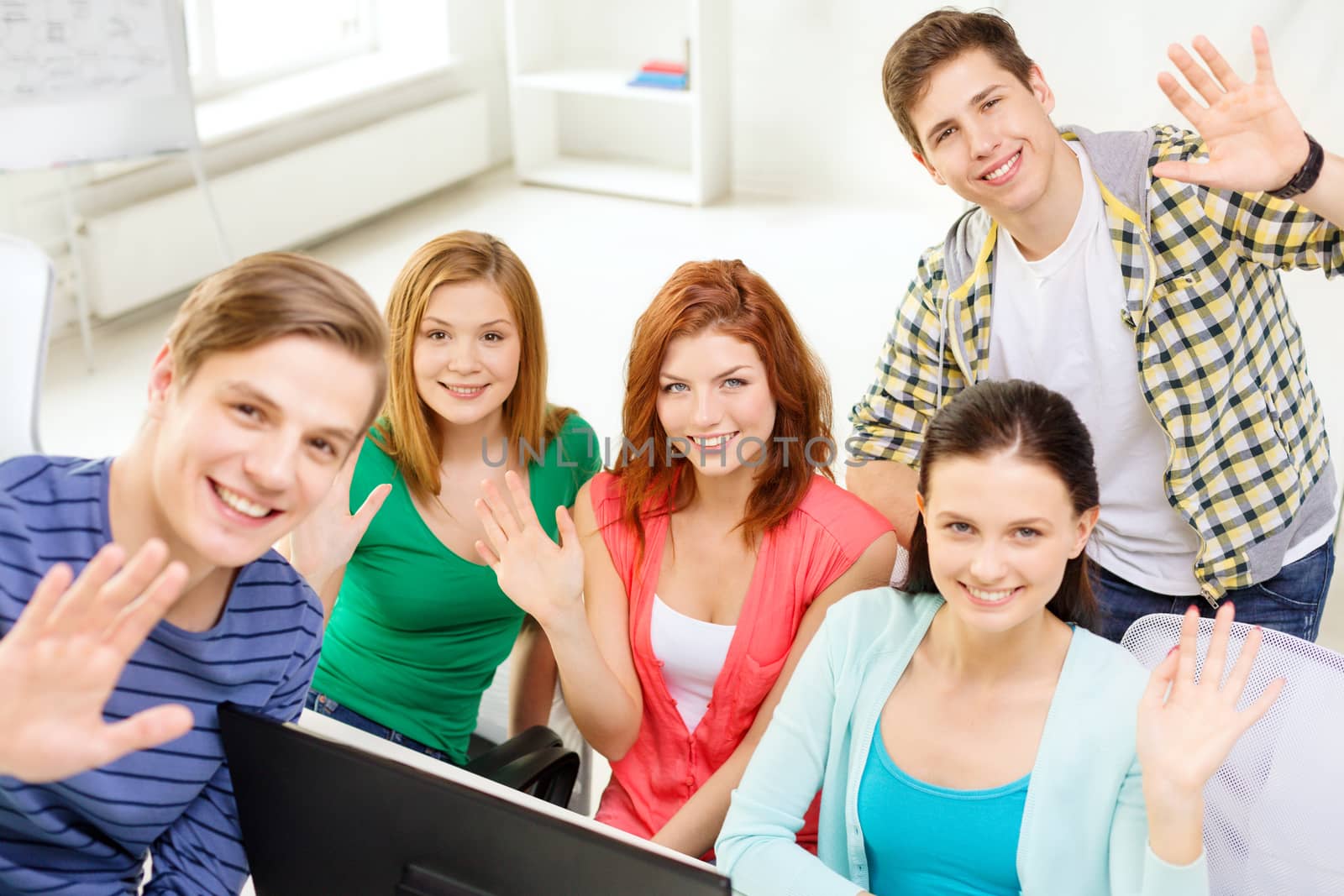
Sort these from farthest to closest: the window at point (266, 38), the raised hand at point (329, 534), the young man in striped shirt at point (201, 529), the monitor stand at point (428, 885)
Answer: the window at point (266, 38) < the raised hand at point (329, 534) < the young man in striped shirt at point (201, 529) < the monitor stand at point (428, 885)

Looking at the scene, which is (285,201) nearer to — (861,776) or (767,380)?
(767,380)

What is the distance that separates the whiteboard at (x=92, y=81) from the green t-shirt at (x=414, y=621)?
258 cm

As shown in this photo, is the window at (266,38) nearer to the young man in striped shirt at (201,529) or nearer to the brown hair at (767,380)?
the brown hair at (767,380)

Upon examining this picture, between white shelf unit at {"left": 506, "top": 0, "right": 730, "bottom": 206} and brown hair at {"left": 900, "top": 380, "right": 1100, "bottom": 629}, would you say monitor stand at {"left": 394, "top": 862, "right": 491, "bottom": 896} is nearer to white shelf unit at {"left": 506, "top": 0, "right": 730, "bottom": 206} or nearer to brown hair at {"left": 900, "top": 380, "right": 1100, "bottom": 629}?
brown hair at {"left": 900, "top": 380, "right": 1100, "bottom": 629}

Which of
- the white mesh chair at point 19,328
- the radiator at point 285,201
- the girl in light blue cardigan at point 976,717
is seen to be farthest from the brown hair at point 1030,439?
the radiator at point 285,201

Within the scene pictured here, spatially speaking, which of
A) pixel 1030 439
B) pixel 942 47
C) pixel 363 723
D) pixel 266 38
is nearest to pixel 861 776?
pixel 1030 439

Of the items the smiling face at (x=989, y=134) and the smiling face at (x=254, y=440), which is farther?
the smiling face at (x=989, y=134)

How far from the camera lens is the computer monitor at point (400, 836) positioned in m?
0.96

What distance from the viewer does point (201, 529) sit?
1148 mm

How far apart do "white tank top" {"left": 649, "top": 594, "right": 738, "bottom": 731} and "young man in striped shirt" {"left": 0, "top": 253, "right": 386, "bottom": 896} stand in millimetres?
595

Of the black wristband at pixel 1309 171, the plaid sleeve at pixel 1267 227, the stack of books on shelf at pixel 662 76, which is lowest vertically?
the plaid sleeve at pixel 1267 227

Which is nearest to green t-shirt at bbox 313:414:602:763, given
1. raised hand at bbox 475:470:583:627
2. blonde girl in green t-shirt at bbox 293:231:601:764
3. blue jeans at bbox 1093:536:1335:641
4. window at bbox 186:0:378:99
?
blonde girl in green t-shirt at bbox 293:231:601:764

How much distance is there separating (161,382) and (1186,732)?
3.21 ft

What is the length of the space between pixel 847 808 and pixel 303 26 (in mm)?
5221
